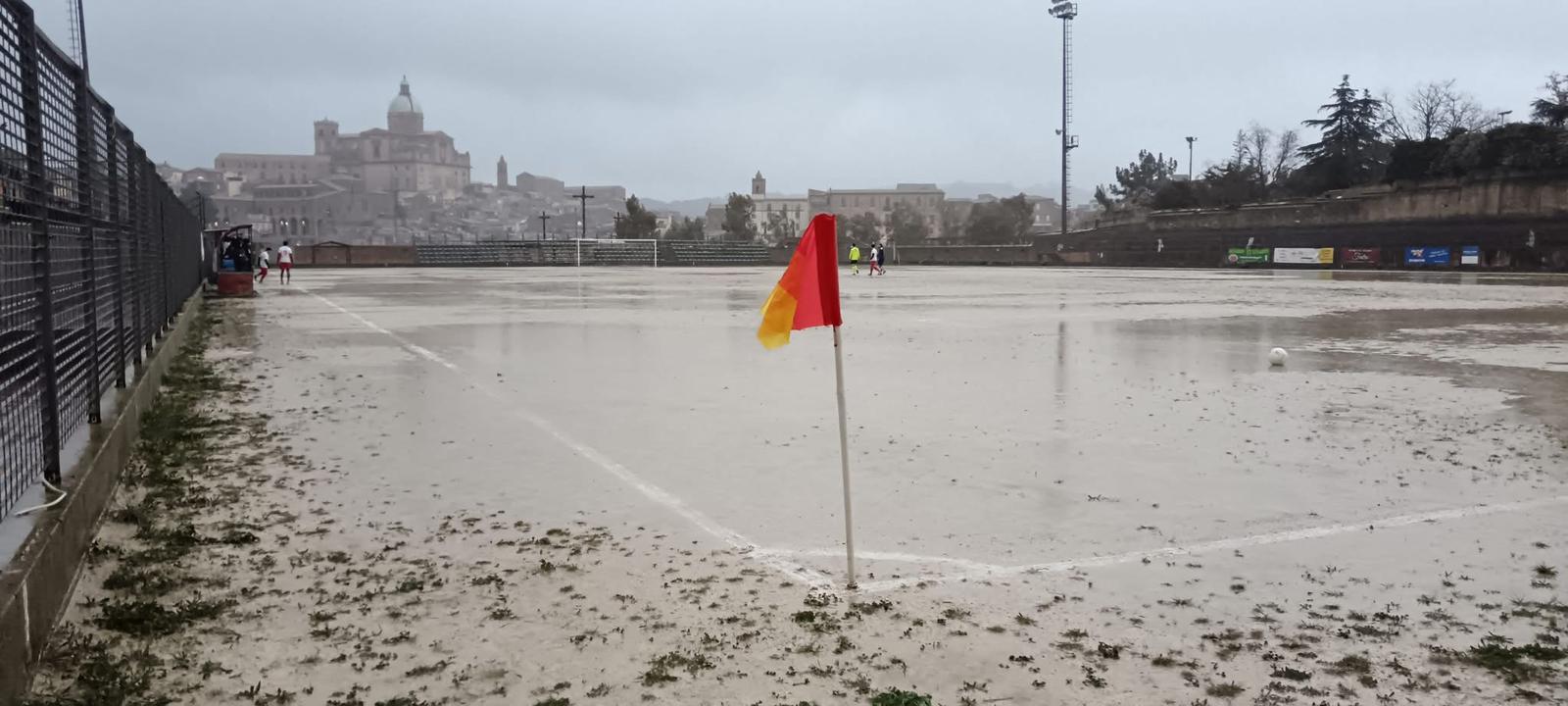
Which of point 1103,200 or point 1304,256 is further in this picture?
point 1103,200

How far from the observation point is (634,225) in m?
119

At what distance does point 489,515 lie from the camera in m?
6.95

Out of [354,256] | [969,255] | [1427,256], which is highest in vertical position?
[969,255]

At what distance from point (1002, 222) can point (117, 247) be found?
129093 millimetres

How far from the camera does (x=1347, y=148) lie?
89562 mm

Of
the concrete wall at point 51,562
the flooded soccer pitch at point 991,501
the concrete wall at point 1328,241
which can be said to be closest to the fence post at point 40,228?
the concrete wall at point 51,562

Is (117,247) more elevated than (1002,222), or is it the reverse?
(1002,222)

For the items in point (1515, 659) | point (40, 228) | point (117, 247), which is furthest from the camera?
point (117, 247)

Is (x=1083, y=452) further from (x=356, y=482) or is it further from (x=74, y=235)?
(x=74, y=235)

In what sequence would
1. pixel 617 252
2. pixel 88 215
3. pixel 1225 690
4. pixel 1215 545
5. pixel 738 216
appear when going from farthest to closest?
pixel 738 216 < pixel 617 252 < pixel 88 215 < pixel 1215 545 < pixel 1225 690

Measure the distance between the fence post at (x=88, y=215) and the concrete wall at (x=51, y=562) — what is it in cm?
23

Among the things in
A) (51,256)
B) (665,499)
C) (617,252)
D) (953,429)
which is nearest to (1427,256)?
(617,252)

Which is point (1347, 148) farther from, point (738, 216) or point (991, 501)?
point (991, 501)

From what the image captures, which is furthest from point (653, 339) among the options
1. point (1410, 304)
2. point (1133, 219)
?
point (1133, 219)
